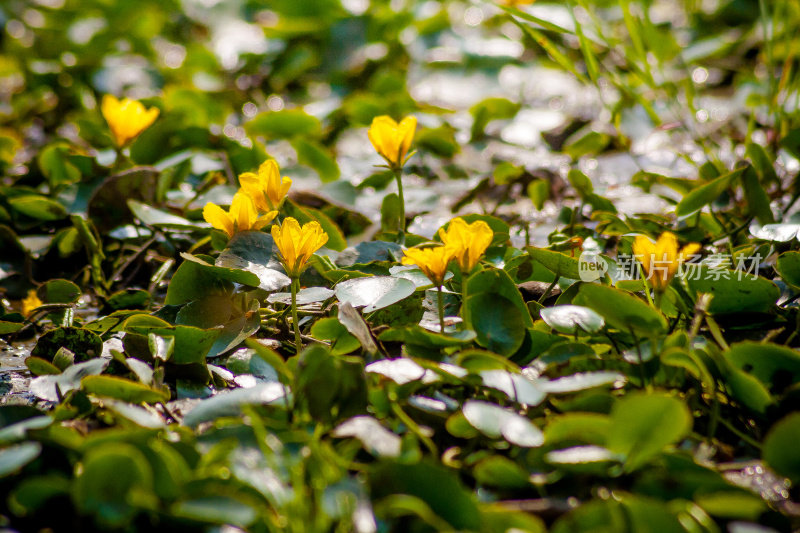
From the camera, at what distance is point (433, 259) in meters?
0.85

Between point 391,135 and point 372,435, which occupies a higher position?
point 391,135

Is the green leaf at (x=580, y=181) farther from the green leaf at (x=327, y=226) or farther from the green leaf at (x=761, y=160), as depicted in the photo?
the green leaf at (x=327, y=226)

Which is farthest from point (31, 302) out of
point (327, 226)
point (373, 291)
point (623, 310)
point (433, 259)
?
point (623, 310)

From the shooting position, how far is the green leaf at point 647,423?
649 millimetres

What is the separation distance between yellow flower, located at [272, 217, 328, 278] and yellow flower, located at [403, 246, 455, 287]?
0.37ft

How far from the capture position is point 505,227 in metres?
1.15

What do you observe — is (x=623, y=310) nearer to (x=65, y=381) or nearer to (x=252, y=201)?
(x=252, y=201)

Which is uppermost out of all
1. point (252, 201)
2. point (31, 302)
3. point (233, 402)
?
point (252, 201)

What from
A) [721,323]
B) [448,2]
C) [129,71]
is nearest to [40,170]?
[129,71]

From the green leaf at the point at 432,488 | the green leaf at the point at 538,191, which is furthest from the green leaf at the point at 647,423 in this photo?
the green leaf at the point at 538,191

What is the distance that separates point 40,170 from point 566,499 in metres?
1.26

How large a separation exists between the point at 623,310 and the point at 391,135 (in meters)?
0.43

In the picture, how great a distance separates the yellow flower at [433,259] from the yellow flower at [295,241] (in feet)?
0.37

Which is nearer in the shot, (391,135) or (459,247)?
(459,247)
